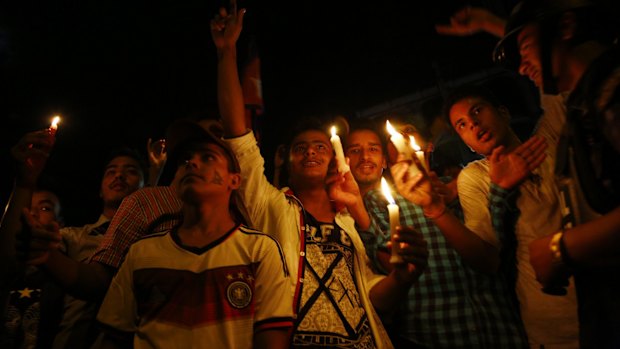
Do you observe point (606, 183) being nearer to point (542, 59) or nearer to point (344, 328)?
point (542, 59)

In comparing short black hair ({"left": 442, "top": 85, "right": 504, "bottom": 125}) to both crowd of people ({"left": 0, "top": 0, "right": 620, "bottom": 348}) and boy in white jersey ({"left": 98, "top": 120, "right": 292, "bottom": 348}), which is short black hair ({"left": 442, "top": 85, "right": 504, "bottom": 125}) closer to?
crowd of people ({"left": 0, "top": 0, "right": 620, "bottom": 348})

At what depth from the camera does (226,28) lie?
146 inches

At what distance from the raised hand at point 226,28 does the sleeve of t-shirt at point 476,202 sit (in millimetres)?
2533

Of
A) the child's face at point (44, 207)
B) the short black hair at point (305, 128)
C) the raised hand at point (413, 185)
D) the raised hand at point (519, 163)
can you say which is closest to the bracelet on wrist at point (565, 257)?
the raised hand at point (413, 185)

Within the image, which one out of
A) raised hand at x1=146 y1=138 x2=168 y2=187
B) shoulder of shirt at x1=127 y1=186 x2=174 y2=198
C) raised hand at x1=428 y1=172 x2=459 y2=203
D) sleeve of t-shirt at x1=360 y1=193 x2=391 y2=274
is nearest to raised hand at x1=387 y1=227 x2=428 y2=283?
raised hand at x1=428 y1=172 x2=459 y2=203

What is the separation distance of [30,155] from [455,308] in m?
3.32

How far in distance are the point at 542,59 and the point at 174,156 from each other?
2.92m

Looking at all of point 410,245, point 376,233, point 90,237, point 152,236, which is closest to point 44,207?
point 90,237

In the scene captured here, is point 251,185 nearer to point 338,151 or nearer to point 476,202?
point 338,151

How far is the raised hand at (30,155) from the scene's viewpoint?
Answer: 2496 millimetres

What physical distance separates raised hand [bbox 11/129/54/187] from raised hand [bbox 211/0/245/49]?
1.71 metres

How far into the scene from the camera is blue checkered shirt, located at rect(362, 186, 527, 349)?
9.87ft

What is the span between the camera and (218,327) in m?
2.28

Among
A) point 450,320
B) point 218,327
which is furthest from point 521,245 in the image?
point 218,327
